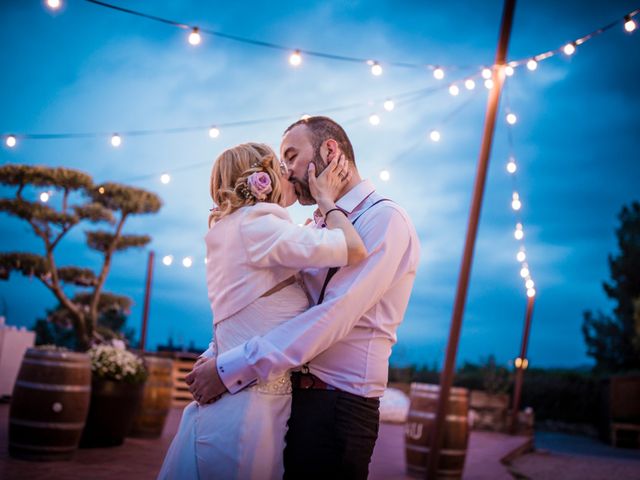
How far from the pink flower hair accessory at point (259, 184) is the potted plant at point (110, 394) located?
182 inches

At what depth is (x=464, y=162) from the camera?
33.5 meters

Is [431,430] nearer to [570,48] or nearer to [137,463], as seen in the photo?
[137,463]

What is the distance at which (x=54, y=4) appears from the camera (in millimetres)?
4961

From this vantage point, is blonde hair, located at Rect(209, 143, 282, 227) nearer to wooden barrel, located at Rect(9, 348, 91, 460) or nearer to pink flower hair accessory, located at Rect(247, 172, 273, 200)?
pink flower hair accessory, located at Rect(247, 172, 273, 200)

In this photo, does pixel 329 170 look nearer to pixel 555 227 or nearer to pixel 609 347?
pixel 609 347

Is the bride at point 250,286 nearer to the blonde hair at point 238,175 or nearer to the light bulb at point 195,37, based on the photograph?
the blonde hair at point 238,175

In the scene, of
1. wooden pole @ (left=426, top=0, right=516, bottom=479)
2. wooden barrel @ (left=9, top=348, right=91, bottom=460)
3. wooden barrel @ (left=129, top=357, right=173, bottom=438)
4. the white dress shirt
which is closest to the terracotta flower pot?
wooden barrel @ (left=9, top=348, right=91, bottom=460)

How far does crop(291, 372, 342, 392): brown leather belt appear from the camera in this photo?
1.89m

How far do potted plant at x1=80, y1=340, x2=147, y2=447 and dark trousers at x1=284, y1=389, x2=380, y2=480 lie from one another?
459 centimetres

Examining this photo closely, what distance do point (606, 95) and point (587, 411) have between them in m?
16.0

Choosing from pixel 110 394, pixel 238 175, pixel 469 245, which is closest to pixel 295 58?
pixel 469 245

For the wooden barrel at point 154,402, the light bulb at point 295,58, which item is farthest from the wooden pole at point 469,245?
the wooden barrel at point 154,402

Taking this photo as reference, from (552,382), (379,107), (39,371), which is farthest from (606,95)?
(39,371)

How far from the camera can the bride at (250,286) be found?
1.77 m
